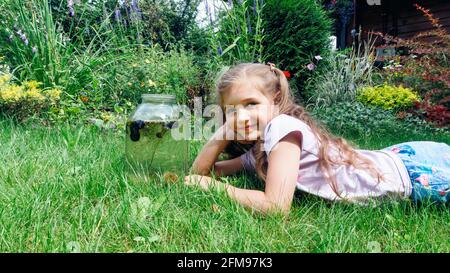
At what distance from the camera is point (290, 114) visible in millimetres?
2004

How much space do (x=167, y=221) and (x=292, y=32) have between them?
4777 millimetres

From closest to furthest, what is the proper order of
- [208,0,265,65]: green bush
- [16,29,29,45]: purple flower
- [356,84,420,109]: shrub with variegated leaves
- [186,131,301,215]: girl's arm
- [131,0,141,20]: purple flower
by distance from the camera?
[186,131,301,215]: girl's arm → [16,29,29,45]: purple flower → [208,0,265,65]: green bush → [131,0,141,20]: purple flower → [356,84,420,109]: shrub with variegated leaves

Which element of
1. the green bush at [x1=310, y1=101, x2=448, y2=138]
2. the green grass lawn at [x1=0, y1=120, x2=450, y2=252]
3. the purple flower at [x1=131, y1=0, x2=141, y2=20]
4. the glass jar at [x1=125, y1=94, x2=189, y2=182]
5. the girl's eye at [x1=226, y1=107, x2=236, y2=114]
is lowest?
the green bush at [x1=310, y1=101, x2=448, y2=138]

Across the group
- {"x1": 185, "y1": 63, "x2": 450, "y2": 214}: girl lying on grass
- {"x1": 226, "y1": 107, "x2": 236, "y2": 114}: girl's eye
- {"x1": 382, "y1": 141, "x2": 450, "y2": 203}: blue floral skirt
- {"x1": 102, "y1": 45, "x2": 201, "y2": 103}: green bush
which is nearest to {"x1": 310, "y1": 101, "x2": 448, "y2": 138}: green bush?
{"x1": 102, "y1": 45, "x2": 201, "y2": 103}: green bush

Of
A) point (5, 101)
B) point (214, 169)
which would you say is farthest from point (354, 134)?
point (5, 101)

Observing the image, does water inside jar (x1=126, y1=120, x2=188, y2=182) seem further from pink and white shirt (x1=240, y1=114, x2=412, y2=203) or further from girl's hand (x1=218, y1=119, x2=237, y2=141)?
pink and white shirt (x1=240, y1=114, x2=412, y2=203)

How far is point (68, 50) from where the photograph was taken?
14.2 ft

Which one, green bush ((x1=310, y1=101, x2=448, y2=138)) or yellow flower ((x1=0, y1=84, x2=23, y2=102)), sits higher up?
yellow flower ((x1=0, y1=84, x2=23, y2=102))

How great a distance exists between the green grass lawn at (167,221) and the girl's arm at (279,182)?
0.19 ft

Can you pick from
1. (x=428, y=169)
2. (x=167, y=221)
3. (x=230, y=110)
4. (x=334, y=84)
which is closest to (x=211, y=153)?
(x=230, y=110)

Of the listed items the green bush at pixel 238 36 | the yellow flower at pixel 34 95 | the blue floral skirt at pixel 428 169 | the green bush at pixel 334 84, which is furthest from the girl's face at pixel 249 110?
the green bush at pixel 334 84

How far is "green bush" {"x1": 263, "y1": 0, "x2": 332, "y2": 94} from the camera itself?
18.4ft

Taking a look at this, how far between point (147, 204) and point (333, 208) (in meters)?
0.79

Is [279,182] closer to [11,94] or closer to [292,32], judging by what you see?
[11,94]
